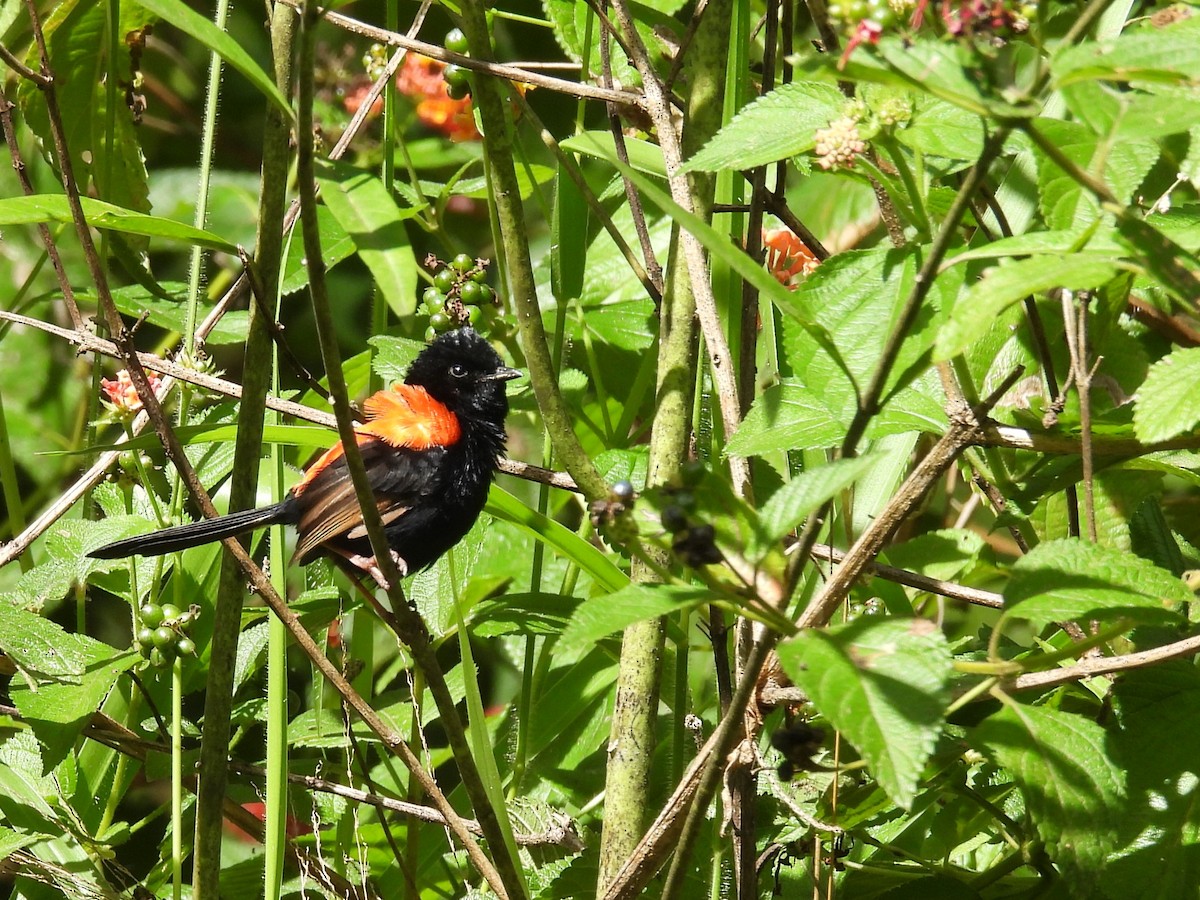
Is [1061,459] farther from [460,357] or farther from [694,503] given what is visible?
[460,357]

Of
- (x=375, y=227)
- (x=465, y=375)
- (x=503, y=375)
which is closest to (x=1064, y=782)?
(x=375, y=227)

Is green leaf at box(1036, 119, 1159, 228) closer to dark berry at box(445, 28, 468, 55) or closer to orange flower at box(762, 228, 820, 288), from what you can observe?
orange flower at box(762, 228, 820, 288)

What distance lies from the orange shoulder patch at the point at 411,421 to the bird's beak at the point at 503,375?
17 centimetres

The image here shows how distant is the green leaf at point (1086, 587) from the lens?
1.21m

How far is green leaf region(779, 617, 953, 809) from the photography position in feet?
3.09

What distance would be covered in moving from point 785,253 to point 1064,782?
5.57 ft

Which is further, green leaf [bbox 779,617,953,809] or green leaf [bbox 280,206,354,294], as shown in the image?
green leaf [bbox 280,206,354,294]

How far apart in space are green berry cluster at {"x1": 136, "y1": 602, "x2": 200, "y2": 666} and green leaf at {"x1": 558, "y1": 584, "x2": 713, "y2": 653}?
1365 mm

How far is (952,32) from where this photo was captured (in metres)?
0.89

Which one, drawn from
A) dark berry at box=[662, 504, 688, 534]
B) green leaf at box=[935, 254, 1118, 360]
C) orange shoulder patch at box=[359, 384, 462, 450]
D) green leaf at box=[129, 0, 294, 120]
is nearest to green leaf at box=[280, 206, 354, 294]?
orange shoulder patch at box=[359, 384, 462, 450]

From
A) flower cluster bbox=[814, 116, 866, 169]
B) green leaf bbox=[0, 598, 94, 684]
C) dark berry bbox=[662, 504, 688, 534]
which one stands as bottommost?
green leaf bbox=[0, 598, 94, 684]

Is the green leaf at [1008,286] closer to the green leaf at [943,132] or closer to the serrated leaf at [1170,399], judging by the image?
the serrated leaf at [1170,399]

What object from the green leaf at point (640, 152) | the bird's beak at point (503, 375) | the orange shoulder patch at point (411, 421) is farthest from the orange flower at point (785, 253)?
the orange shoulder patch at point (411, 421)

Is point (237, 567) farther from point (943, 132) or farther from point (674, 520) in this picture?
point (943, 132)
